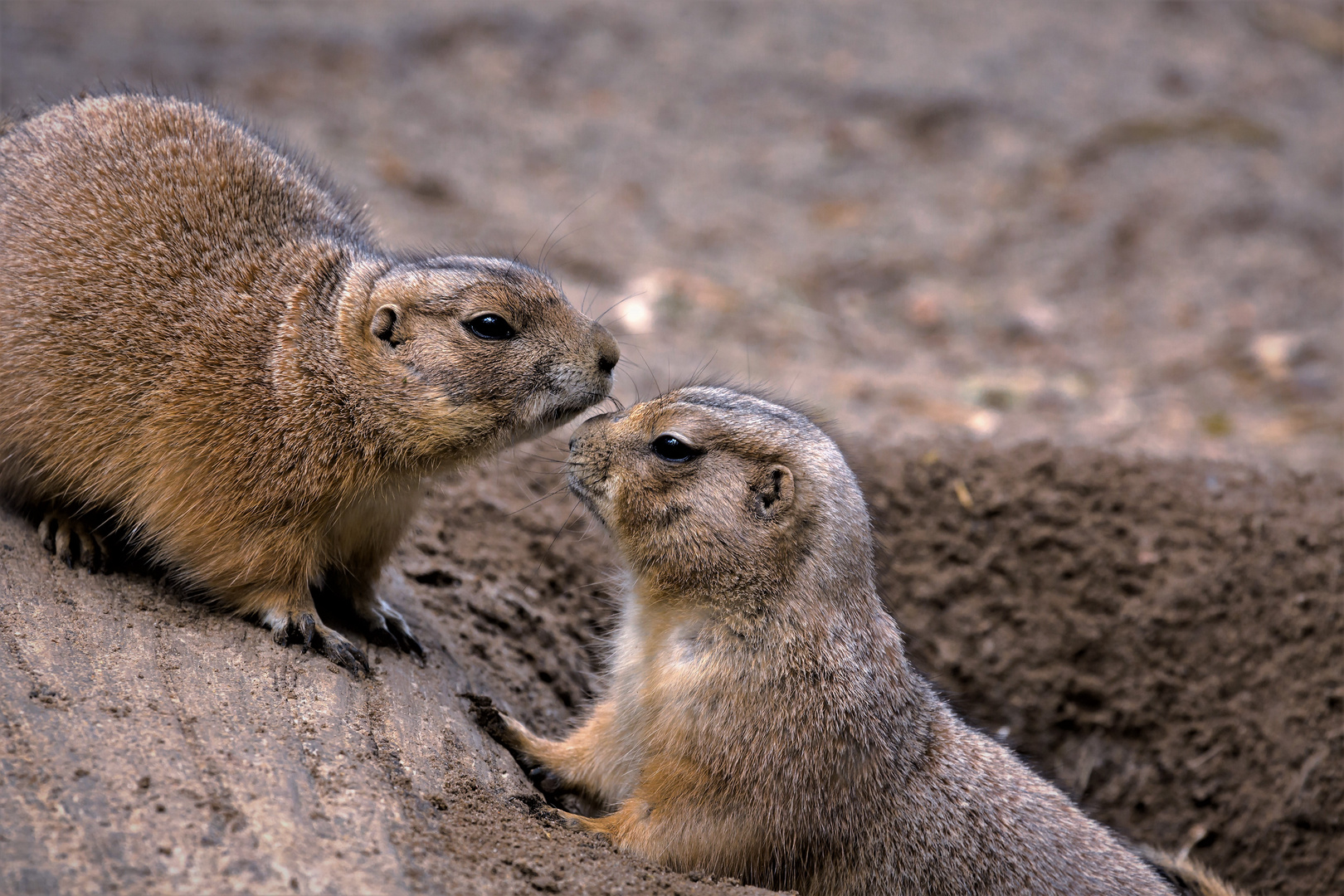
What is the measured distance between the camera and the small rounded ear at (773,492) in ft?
14.2

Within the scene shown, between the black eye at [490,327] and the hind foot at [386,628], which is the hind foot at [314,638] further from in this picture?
the black eye at [490,327]

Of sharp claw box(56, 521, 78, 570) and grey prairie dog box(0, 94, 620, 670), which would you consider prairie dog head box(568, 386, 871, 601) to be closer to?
grey prairie dog box(0, 94, 620, 670)

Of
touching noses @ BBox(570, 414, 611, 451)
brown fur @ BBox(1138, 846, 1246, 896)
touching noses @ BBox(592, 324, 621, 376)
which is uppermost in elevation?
touching noses @ BBox(592, 324, 621, 376)

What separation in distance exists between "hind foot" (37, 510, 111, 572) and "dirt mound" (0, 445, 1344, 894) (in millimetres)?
88

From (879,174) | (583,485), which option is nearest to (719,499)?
(583,485)

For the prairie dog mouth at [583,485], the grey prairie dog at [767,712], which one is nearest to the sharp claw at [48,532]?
the grey prairie dog at [767,712]

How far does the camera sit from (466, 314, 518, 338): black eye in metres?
4.56

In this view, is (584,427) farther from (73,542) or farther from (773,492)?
(73,542)

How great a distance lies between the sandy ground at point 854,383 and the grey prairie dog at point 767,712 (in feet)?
1.30

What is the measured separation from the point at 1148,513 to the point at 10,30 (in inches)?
436

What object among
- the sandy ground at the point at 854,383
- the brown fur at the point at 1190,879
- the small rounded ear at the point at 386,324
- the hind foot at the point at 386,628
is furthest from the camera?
the brown fur at the point at 1190,879

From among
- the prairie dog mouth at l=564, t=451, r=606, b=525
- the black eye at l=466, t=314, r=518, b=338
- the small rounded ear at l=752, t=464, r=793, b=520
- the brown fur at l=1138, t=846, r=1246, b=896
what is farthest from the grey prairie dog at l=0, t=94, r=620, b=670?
the brown fur at l=1138, t=846, r=1246, b=896

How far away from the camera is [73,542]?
448cm

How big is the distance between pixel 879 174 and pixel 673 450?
29.8 ft
